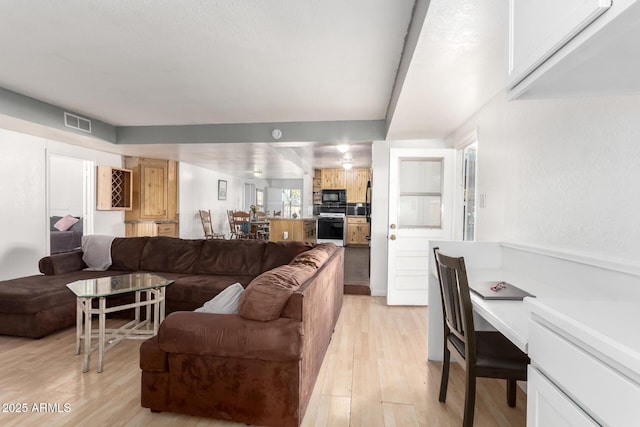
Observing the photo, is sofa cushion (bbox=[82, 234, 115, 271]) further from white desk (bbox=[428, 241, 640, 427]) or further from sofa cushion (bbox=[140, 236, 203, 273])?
white desk (bbox=[428, 241, 640, 427])

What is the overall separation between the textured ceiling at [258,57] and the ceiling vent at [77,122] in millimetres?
115

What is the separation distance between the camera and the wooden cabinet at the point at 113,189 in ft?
18.4

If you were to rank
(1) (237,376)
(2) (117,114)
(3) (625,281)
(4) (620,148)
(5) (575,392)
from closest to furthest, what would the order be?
(5) (575,392)
(3) (625,281)
(4) (620,148)
(1) (237,376)
(2) (117,114)

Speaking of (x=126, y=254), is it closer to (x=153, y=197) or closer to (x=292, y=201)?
(x=153, y=197)

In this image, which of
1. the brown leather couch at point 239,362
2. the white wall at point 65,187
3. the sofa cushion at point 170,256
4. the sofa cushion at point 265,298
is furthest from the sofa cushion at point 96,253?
the white wall at point 65,187

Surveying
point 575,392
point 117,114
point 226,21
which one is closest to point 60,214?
point 117,114

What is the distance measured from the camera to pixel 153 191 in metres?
6.66

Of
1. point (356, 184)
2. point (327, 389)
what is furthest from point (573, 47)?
point (356, 184)

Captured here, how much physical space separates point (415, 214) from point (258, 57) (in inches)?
103

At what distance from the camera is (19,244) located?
4.42m

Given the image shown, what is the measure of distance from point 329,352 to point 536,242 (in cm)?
173

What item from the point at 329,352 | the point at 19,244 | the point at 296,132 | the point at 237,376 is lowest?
the point at 329,352

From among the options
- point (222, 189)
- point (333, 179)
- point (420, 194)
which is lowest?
point (420, 194)

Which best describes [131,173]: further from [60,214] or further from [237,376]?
[237,376]
